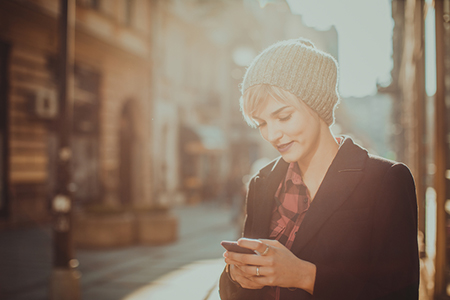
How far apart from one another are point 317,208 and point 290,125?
313mm

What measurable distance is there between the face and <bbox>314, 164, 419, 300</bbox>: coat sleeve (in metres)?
0.31

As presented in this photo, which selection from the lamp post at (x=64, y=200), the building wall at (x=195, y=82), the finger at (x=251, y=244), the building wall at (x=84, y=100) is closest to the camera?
the finger at (x=251, y=244)

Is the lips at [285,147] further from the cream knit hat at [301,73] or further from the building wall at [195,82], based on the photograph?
the building wall at [195,82]

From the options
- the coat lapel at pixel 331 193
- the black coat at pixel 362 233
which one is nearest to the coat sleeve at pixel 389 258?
the black coat at pixel 362 233

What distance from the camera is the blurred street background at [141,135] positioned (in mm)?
5719

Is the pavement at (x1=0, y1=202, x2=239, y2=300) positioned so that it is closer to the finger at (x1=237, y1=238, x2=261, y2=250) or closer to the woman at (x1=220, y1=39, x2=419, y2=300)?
the woman at (x1=220, y1=39, x2=419, y2=300)

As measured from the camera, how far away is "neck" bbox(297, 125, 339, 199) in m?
1.73

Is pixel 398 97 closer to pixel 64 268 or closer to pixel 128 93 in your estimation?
pixel 128 93

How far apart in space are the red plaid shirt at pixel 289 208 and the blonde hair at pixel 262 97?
12.2 inches

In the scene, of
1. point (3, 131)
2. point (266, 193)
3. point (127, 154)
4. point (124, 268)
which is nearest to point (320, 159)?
point (266, 193)

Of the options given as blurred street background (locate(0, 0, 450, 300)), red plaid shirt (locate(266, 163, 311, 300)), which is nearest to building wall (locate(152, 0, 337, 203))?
blurred street background (locate(0, 0, 450, 300))

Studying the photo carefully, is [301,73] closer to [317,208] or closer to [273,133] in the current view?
[273,133]

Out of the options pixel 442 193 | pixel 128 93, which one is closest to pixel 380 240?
pixel 442 193

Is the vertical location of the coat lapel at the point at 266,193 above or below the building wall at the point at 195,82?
below
